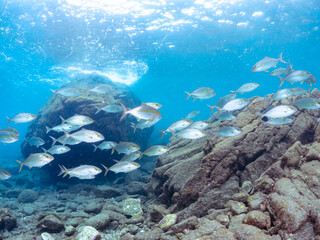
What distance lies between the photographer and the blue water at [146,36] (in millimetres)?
14945

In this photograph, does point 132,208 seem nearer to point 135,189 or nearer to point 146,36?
point 135,189

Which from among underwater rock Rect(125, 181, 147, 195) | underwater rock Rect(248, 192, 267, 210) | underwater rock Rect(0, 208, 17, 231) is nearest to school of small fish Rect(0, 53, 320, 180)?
underwater rock Rect(0, 208, 17, 231)

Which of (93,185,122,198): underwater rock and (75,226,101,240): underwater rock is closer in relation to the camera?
(75,226,101,240): underwater rock

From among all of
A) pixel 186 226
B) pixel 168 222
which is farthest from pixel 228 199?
pixel 168 222

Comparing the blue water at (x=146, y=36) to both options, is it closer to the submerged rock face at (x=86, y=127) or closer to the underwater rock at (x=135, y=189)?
the submerged rock face at (x=86, y=127)

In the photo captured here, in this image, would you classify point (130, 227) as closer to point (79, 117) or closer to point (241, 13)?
point (79, 117)

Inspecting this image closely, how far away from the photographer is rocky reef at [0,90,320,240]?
3234 mm

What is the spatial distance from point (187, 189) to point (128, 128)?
30.2 feet

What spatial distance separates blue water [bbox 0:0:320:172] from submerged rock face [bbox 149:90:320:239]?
12774 millimetres

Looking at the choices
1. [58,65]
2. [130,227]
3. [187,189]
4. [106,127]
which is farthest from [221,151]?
[58,65]

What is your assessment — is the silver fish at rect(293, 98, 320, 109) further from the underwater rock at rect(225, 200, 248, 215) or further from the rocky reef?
the underwater rock at rect(225, 200, 248, 215)

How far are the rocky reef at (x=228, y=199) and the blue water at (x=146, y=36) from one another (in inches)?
495

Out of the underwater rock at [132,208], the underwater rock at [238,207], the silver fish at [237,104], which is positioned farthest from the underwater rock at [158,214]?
the silver fish at [237,104]

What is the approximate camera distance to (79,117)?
6.36 metres
